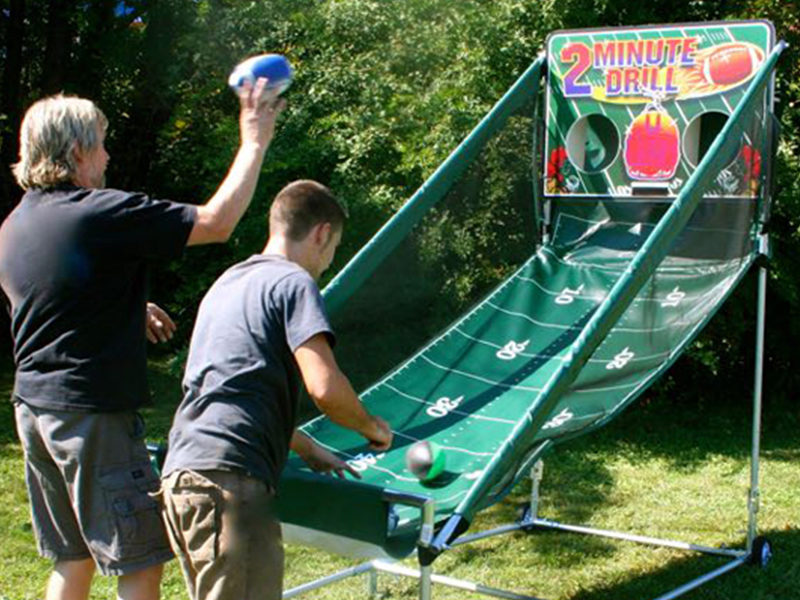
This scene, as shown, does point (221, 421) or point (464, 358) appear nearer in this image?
point (221, 421)

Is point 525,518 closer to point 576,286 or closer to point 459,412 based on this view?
point 459,412

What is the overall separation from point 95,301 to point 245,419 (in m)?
0.51

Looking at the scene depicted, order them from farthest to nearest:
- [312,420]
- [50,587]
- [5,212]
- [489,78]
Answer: [5,212] < [489,78] < [312,420] < [50,587]

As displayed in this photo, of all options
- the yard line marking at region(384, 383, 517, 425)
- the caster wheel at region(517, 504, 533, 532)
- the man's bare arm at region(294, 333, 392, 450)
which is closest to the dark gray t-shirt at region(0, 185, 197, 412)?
the man's bare arm at region(294, 333, 392, 450)

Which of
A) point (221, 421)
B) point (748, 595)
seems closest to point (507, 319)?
point (748, 595)

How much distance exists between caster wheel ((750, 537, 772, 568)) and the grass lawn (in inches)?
1.5

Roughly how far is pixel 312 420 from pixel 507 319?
1261 millimetres

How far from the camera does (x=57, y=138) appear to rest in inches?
109

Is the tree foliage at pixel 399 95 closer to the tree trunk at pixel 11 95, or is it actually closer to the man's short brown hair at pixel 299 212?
the tree trunk at pixel 11 95

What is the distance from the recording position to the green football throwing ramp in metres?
3.38

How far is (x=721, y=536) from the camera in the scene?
5.17m

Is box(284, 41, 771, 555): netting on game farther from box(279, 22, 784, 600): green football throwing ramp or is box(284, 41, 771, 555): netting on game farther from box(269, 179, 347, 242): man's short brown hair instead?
box(269, 179, 347, 242): man's short brown hair

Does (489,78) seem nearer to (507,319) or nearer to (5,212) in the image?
(507,319)

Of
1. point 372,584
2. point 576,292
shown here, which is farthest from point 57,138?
Result: point 576,292
